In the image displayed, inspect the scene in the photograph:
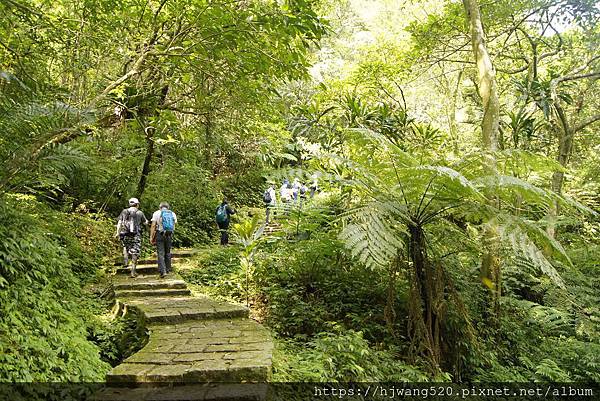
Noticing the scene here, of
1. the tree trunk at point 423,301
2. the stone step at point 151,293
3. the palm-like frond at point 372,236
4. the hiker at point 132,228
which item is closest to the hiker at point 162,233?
the hiker at point 132,228

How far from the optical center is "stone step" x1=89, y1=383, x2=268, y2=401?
2.95 meters

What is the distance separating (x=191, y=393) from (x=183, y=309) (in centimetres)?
229

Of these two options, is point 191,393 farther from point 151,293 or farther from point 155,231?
point 155,231

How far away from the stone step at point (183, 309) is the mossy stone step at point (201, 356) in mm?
164

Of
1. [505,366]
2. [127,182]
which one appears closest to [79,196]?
[127,182]

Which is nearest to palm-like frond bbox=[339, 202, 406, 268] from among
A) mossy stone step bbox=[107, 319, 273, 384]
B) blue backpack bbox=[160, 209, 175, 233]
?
mossy stone step bbox=[107, 319, 273, 384]

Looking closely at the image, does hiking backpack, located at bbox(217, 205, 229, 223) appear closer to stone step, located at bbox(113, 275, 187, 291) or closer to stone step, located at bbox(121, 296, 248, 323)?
stone step, located at bbox(113, 275, 187, 291)

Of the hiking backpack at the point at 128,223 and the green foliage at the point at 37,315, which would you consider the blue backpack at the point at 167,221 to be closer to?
the hiking backpack at the point at 128,223

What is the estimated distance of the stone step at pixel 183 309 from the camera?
4.92 metres

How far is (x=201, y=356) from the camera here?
3648 millimetres

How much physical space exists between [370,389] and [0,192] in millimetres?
4179

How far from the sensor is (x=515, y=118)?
358 inches

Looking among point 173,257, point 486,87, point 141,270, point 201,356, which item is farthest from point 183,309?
point 486,87

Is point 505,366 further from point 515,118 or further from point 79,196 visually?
point 79,196
